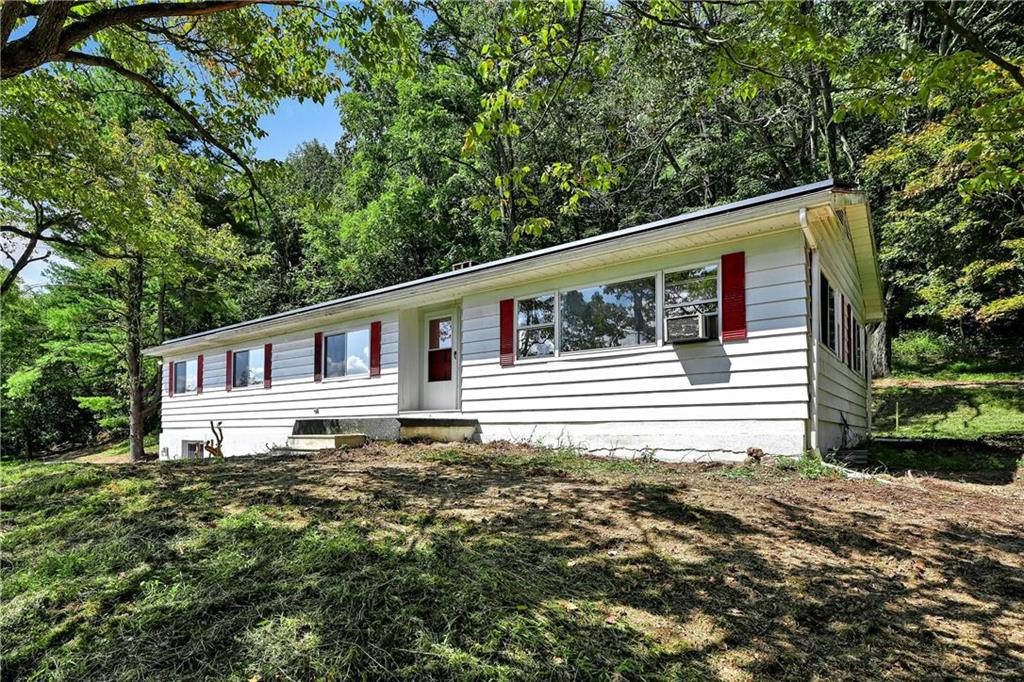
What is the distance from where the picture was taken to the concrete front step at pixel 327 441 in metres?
8.83

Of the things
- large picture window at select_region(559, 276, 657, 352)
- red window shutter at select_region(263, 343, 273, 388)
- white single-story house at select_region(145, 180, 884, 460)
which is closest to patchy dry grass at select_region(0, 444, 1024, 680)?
white single-story house at select_region(145, 180, 884, 460)

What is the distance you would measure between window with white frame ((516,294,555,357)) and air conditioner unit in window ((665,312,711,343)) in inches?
78.7

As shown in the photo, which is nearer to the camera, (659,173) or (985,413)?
(985,413)

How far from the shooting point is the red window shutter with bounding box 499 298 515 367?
343 inches

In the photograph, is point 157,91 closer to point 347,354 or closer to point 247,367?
point 347,354

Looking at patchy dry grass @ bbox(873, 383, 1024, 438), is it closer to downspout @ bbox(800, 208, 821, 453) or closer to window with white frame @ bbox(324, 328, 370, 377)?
downspout @ bbox(800, 208, 821, 453)

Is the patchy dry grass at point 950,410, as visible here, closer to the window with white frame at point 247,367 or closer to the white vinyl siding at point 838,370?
the white vinyl siding at point 838,370

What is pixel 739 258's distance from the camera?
6445mm

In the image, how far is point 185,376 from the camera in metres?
16.4

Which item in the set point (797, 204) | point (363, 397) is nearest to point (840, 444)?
point (797, 204)

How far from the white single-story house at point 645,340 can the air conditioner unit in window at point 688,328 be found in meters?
0.02

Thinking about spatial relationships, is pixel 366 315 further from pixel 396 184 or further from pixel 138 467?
pixel 396 184

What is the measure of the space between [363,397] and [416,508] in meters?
7.50

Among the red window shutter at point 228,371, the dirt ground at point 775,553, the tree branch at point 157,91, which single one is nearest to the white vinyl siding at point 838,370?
the dirt ground at point 775,553
